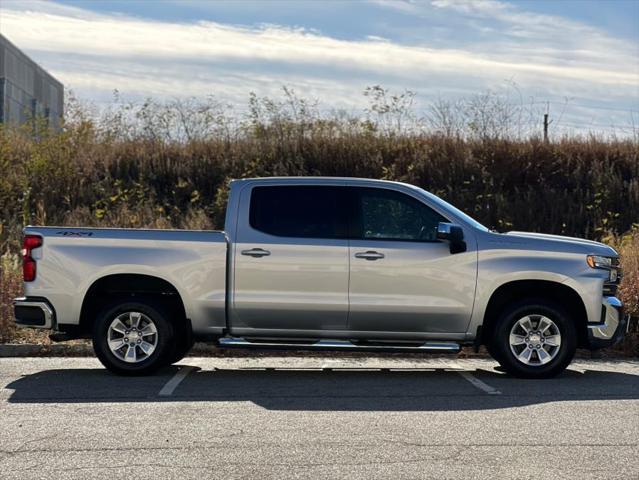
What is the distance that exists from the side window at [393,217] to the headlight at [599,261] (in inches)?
59.7

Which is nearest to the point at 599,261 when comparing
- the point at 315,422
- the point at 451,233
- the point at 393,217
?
the point at 451,233

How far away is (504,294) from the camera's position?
384 inches

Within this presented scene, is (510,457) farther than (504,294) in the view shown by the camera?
No

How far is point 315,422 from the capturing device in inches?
295

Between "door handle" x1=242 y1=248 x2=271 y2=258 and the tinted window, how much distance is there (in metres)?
0.23

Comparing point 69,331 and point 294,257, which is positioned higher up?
point 294,257

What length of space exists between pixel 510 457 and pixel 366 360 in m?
4.82

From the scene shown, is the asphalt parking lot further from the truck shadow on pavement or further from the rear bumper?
the rear bumper

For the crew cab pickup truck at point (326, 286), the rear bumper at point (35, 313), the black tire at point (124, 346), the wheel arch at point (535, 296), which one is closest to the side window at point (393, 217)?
the crew cab pickup truck at point (326, 286)

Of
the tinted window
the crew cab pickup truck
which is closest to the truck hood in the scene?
the crew cab pickup truck

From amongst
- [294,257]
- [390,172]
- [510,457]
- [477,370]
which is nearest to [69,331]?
[294,257]

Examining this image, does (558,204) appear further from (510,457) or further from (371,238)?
(510,457)

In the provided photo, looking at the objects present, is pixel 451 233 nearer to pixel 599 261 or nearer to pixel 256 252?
pixel 599 261

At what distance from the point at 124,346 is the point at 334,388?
7.23 feet
